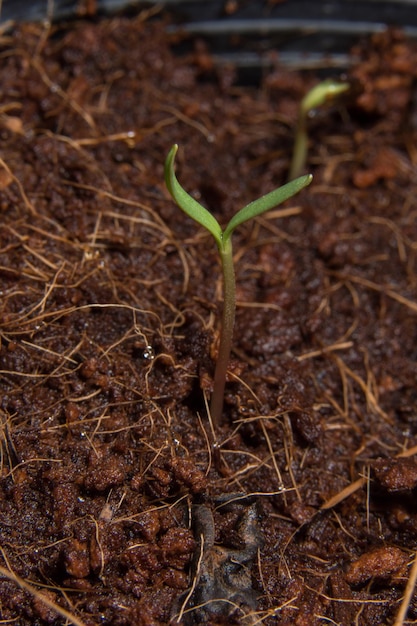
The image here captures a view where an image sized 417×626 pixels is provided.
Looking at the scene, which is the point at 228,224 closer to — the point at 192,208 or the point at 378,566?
the point at 192,208

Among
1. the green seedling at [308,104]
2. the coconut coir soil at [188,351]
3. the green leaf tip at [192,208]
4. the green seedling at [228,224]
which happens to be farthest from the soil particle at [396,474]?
the green seedling at [308,104]

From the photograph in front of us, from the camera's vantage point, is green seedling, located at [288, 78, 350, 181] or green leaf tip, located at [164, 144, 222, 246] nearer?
green leaf tip, located at [164, 144, 222, 246]

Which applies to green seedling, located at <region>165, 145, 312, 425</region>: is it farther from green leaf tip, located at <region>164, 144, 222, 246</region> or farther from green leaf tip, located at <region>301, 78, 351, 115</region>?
green leaf tip, located at <region>301, 78, 351, 115</region>

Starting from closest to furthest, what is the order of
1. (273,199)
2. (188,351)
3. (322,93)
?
(273,199) < (188,351) < (322,93)

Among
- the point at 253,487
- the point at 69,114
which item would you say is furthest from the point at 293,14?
the point at 253,487

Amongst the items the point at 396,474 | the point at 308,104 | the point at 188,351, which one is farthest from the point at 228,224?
the point at 308,104

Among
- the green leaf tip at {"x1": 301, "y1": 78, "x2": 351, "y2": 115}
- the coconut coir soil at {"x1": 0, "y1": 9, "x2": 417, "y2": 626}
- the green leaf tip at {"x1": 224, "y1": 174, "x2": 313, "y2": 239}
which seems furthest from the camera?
the green leaf tip at {"x1": 301, "y1": 78, "x2": 351, "y2": 115}

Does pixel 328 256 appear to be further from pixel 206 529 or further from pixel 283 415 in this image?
pixel 206 529

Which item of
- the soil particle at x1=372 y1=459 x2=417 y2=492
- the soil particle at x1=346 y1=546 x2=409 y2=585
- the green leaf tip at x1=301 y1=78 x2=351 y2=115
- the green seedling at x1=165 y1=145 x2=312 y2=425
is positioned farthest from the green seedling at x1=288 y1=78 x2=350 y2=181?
the soil particle at x1=346 y1=546 x2=409 y2=585
